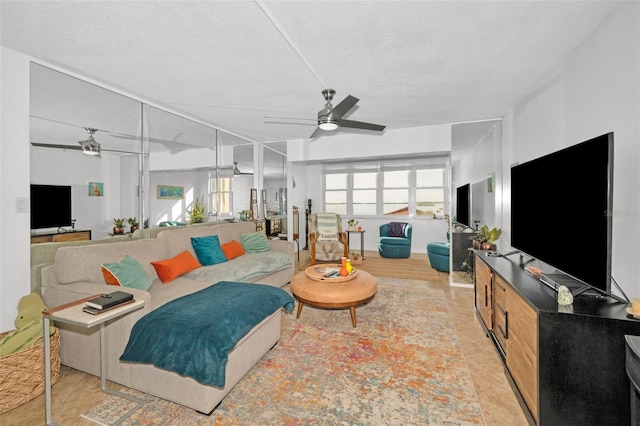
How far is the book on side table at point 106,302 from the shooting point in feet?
5.13

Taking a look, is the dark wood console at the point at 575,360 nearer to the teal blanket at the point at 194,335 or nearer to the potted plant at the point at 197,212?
the teal blanket at the point at 194,335

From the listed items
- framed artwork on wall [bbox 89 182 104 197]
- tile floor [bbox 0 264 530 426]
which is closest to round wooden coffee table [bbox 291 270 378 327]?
tile floor [bbox 0 264 530 426]

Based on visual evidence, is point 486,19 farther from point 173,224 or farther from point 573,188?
point 173,224

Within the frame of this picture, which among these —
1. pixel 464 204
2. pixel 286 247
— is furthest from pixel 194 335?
pixel 464 204

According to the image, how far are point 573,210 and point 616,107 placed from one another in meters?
0.75

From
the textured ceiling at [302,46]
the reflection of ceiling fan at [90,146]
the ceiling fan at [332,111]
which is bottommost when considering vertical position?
the reflection of ceiling fan at [90,146]

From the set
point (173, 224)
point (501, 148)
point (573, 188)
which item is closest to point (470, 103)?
point (501, 148)

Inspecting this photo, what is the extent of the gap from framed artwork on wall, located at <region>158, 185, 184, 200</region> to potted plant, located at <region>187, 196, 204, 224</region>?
288 mm

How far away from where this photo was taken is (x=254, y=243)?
14.4ft

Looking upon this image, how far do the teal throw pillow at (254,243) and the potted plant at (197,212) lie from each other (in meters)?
0.77

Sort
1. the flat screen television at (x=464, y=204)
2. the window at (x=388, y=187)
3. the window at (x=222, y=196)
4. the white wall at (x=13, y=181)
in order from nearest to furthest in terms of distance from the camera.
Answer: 1. the white wall at (x=13, y=181)
2. the window at (x=222, y=196)
3. the flat screen television at (x=464, y=204)
4. the window at (x=388, y=187)

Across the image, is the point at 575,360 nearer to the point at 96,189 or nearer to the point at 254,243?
the point at 254,243

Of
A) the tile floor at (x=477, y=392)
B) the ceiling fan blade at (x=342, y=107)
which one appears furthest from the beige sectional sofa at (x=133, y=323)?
the ceiling fan blade at (x=342, y=107)

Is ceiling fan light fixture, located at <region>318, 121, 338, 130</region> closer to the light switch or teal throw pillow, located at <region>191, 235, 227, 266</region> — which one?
teal throw pillow, located at <region>191, 235, 227, 266</region>
